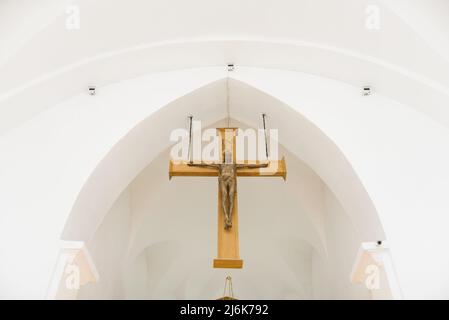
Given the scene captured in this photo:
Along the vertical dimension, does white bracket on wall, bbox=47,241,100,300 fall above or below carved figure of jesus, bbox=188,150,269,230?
below

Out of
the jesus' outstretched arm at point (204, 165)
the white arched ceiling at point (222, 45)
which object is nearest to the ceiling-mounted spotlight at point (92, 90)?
the white arched ceiling at point (222, 45)

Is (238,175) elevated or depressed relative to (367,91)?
depressed

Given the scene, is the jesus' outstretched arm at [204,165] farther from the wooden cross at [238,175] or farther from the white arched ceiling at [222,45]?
the white arched ceiling at [222,45]

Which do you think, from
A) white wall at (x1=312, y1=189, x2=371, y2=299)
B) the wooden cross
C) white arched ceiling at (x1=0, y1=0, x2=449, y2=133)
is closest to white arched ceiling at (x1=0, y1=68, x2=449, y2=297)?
white arched ceiling at (x1=0, y1=0, x2=449, y2=133)

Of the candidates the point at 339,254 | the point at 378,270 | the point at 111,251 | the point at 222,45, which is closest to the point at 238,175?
the point at 222,45

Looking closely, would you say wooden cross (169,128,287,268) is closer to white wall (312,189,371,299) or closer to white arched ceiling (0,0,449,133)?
white arched ceiling (0,0,449,133)

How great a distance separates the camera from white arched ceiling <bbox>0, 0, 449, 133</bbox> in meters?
5.05

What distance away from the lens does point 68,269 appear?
471 centimetres

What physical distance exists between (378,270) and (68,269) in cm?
281

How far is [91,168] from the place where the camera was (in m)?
5.30

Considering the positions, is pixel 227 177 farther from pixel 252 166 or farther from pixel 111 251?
pixel 111 251

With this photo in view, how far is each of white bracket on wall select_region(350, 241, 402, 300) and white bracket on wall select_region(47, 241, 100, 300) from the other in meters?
2.54

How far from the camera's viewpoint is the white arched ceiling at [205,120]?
15.8 feet

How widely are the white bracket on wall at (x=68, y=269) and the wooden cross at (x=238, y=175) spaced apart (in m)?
1.25
